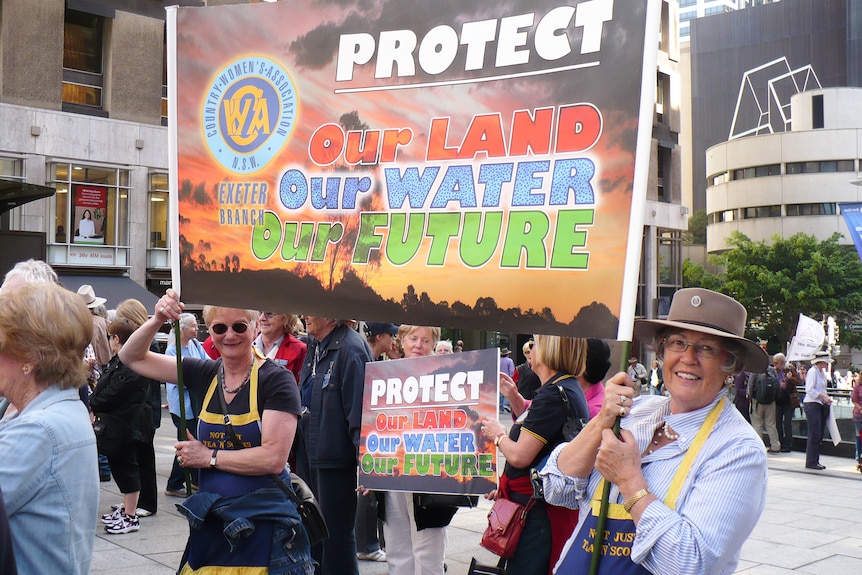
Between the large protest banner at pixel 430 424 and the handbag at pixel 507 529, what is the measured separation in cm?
35

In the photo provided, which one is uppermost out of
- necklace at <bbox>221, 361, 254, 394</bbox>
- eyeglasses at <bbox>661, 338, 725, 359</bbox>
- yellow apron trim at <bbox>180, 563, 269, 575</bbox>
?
eyeglasses at <bbox>661, 338, 725, 359</bbox>

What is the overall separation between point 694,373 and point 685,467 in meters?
0.34

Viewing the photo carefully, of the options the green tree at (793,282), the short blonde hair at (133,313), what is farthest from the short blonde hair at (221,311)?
the green tree at (793,282)

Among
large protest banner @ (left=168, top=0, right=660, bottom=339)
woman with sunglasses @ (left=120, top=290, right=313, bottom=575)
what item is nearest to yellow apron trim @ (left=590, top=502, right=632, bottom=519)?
large protest banner @ (left=168, top=0, right=660, bottom=339)

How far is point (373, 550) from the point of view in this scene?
7637mm

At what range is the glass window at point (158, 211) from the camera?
2914cm

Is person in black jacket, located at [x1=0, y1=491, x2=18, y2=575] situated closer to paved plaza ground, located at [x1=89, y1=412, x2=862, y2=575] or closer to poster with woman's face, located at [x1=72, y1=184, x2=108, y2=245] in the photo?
paved plaza ground, located at [x1=89, y1=412, x2=862, y2=575]

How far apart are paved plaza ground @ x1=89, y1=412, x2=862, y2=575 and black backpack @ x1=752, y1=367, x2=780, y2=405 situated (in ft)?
14.8

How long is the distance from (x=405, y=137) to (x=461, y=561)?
15.5 ft

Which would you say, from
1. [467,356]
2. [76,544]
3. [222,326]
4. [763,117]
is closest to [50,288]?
[76,544]

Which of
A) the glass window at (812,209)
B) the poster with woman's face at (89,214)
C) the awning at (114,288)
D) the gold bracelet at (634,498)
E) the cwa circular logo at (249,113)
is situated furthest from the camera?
the glass window at (812,209)

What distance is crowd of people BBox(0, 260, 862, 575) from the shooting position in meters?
2.71

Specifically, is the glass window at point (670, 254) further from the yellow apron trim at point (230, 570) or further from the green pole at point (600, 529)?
the green pole at point (600, 529)

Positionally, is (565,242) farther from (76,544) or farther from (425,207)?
(76,544)
